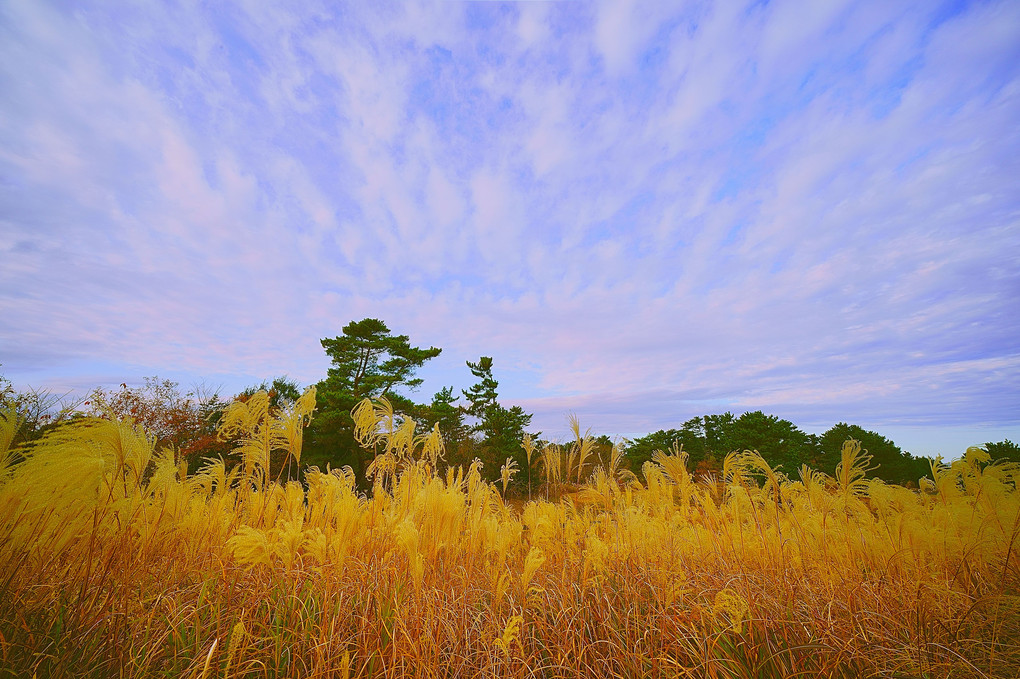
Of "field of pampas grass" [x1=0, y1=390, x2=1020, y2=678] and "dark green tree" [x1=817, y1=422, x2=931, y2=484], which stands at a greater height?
"dark green tree" [x1=817, y1=422, x2=931, y2=484]

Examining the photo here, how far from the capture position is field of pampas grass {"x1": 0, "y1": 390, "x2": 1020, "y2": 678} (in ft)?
7.11

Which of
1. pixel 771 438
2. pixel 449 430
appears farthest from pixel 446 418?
pixel 771 438

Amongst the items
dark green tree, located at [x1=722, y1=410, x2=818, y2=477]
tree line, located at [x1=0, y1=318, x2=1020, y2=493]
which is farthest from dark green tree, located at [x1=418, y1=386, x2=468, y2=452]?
dark green tree, located at [x1=722, y1=410, x2=818, y2=477]

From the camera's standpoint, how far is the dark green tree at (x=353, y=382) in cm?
1620

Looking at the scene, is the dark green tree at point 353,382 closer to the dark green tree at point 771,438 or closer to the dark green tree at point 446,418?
the dark green tree at point 446,418

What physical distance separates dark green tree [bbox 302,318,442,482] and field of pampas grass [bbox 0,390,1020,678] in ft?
39.2

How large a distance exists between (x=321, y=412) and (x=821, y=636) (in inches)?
688

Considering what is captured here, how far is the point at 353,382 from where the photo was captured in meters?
18.0

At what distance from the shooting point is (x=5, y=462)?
96.3 inches

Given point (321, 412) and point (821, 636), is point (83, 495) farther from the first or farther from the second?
point (321, 412)

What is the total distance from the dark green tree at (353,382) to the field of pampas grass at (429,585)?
11957 mm

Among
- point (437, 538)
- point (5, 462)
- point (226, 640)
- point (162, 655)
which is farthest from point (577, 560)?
point (5, 462)

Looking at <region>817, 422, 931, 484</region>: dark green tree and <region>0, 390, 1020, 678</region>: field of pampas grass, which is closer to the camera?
<region>0, 390, 1020, 678</region>: field of pampas grass

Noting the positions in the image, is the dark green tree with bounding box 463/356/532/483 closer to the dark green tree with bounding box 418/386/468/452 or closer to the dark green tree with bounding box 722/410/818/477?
the dark green tree with bounding box 418/386/468/452
